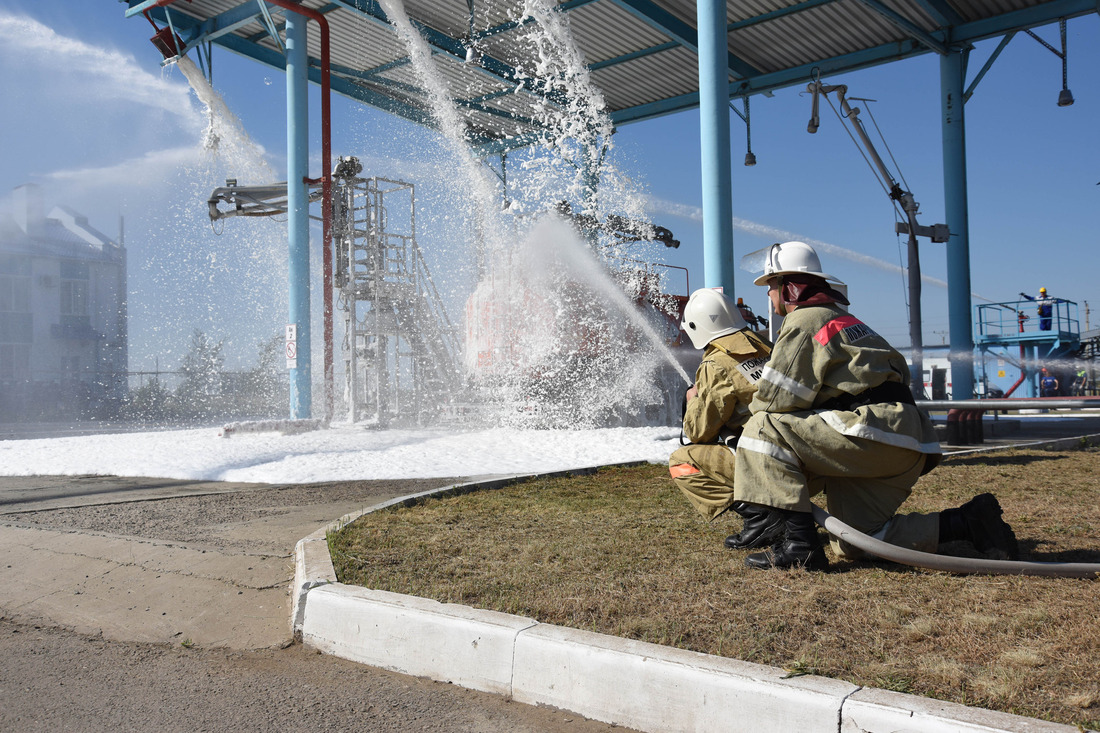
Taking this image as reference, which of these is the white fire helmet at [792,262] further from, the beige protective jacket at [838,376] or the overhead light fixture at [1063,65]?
the overhead light fixture at [1063,65]

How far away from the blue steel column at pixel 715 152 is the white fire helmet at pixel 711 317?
19.2 ft

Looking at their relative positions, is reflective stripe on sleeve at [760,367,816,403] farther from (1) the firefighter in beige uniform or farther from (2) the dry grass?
(2) the dry grass

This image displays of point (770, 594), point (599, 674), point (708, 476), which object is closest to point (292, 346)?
point (708, 476)

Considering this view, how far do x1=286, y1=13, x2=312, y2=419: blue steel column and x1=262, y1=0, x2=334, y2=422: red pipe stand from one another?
1.12ft

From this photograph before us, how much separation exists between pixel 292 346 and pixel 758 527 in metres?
13.3

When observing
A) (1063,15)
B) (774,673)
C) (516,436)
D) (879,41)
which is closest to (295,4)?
(516,436)

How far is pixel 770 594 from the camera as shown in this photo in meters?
3.35

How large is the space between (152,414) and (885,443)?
1110 inches

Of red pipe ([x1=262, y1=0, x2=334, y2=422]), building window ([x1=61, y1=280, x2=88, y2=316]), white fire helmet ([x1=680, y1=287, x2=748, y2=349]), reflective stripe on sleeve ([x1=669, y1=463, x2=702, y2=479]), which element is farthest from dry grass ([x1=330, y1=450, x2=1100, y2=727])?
building window ([x1=61, y1=280, x2=88, y2=316])

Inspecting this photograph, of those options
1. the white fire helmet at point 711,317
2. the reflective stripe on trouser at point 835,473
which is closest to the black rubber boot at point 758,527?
the reflective stripe on trouser at point 835,473

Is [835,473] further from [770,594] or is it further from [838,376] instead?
[770,594]

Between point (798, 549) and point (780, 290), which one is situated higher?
point (780, 290)

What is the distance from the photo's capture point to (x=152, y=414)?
89.1ft

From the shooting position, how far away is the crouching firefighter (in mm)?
4113
